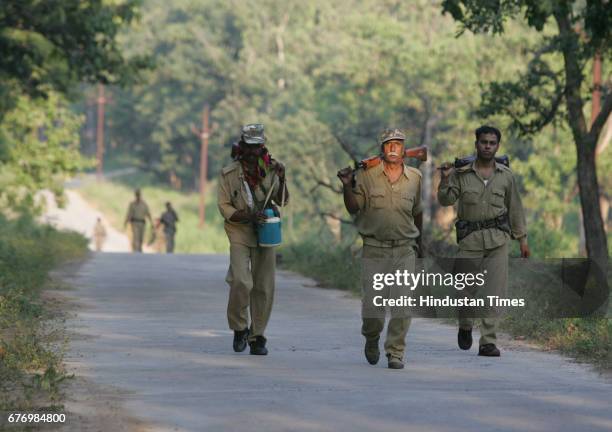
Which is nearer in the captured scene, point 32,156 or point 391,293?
point 391,293

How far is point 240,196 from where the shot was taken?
12891mm

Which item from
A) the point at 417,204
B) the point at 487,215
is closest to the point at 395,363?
the point at 417,204

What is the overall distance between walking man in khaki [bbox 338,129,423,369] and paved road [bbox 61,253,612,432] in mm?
402

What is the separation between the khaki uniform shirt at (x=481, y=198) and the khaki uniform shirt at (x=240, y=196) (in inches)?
59.0

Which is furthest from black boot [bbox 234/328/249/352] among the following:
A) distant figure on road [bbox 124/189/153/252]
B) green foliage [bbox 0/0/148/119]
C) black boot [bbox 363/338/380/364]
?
distant figure on road [bbox 124/189/153/252]

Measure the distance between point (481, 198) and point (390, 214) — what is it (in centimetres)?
120

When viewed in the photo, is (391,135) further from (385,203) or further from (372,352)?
(372,352)

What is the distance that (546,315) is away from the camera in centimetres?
1555

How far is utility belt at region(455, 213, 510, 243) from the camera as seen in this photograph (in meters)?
12.9

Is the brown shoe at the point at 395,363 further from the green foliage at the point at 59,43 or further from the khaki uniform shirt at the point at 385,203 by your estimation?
the green foliage at the point at 59,43

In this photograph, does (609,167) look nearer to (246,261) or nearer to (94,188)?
(246,261)

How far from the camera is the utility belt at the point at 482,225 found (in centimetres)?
1285

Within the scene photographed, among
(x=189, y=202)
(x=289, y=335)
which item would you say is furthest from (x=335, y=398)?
(x=189, y=202)

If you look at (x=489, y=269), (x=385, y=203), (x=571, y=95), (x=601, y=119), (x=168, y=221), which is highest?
(x=571, y=95)
